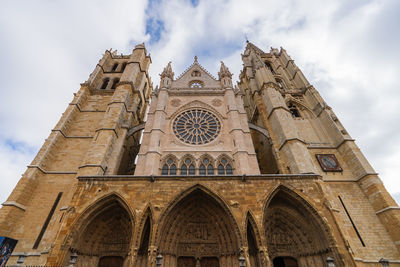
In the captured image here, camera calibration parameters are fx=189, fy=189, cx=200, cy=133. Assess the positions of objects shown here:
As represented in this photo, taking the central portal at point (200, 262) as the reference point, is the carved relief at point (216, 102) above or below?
above

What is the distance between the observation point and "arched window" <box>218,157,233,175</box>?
1152cm

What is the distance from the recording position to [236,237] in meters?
7.39

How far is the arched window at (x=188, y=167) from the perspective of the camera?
37.6 feet

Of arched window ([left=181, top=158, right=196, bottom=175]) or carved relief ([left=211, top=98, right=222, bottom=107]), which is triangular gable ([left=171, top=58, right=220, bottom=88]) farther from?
arched window ([left=181, top=158, right=196, bottom=175])

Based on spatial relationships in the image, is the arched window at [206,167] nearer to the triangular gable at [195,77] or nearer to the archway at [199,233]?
the archway at [199,233]

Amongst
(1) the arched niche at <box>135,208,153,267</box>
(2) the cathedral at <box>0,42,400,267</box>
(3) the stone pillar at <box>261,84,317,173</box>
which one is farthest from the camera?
(3) the stone pillar at <box>261,84,317,173</box>

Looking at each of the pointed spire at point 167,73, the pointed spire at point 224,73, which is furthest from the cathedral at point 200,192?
the pointed spire at point 167,73

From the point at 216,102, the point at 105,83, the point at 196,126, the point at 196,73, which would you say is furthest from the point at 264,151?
the point at 105,83

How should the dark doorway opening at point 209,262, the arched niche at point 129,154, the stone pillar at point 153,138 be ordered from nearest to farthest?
the dark doorway opening at point 209,262, the stone pillar at point 153,138, the arched niche at point 129,154

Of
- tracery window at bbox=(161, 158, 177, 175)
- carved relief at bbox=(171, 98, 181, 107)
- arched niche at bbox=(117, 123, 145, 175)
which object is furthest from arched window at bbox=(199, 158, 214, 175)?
arched niche at bbox=(117, 123, 145, 175)

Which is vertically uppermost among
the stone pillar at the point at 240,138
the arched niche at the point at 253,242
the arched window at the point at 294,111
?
the arched window at the point at 294,111

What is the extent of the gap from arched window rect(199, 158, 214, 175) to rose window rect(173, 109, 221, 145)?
155cm

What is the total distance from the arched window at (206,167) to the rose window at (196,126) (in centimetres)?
155

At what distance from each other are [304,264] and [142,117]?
700 inches
